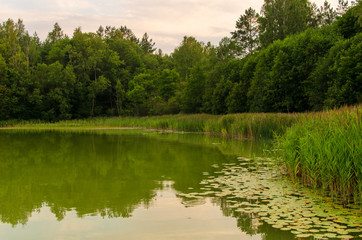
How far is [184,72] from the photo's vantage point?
5778cm

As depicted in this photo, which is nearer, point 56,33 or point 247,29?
point 247,29

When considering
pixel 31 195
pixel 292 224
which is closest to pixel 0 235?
pixel 31 195

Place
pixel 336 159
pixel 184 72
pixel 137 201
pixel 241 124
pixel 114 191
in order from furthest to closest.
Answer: pixel 184 72
pixel 241 124
pixel 114 191
pixel 137 201
pixel 336 159

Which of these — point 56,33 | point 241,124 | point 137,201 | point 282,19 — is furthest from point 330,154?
point 56,33

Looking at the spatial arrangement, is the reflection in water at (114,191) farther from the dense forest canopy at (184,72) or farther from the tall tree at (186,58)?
the tall tree at (186,58)

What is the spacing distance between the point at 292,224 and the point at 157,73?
48077mm

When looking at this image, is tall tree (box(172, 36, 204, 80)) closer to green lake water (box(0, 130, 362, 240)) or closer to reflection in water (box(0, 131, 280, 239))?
reflection in water (box(0, 131, 280, 239))

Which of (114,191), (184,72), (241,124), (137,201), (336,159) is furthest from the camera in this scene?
(184,72)

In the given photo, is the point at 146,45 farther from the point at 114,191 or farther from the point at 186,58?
the point at 114,191

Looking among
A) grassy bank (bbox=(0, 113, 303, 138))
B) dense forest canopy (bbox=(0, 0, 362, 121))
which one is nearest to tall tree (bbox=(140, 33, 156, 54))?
dense forest canopy (bbox=(0, 0, 362, 121))

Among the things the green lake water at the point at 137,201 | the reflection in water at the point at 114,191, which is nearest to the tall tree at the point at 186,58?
the reflection in water at the point at 114,191

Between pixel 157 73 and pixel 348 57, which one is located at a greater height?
pixel 157 73

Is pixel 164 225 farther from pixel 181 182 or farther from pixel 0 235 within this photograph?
pixel 181 182

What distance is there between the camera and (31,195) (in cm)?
667
